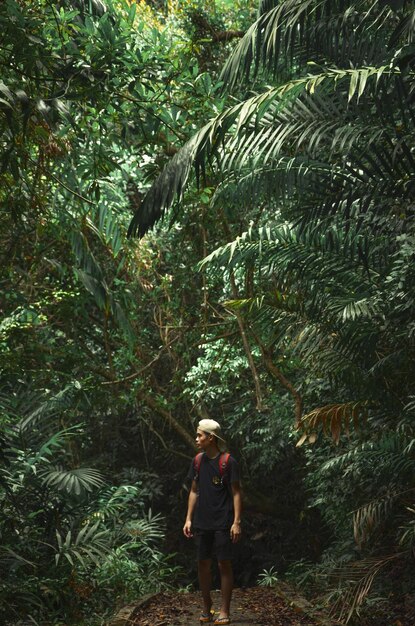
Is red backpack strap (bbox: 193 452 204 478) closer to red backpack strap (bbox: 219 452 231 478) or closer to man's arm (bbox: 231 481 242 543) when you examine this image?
red backpack strap (bbox: 219 452 231 478)

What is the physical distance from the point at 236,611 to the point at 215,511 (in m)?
2.35

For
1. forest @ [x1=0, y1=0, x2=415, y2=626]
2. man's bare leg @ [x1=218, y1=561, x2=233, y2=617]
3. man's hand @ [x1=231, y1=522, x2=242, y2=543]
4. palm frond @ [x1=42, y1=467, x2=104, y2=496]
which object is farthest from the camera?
palm frond @ [x1=42, y1=467, x2=104, y2=496]

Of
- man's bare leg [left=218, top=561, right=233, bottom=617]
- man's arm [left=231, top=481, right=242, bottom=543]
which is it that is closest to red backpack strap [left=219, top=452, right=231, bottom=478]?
man's arm [left=231, top=481, right=242, bottom=543]

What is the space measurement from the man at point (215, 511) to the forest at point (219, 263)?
0.85 m

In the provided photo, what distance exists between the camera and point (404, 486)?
8945mm

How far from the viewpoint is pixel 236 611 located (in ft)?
32.5

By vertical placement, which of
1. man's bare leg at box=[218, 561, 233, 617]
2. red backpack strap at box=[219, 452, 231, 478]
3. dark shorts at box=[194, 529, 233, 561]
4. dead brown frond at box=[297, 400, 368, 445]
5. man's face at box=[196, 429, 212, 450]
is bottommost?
man's bare leg at box=[218, 561, 233, 617]

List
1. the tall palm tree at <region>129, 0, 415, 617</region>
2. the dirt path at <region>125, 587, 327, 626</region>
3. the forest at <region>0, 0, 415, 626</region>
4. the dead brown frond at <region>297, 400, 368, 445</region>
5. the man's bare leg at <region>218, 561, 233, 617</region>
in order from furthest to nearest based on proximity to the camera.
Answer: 1. the dirt path at <region>125, 587, 327, 626</region>
2. the dead brown frond at <region>297, 400, 368, 445</region>
3. the man's bare leg at <region>218, 561, 233, 617</region>
4. the tall palm tree at <region>129, 0, 415, 617</region>
5. the forest at <region>0, 0, 415, 626</region>

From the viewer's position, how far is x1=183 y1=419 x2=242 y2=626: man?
7957 millimetres

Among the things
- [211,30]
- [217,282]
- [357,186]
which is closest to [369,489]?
[357,186]

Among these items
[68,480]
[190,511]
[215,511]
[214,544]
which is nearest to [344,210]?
[215,511]

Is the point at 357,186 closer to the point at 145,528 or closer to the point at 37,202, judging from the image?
the point at 37,202

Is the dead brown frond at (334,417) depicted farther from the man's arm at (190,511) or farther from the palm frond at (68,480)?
the palm frond at (68,480)

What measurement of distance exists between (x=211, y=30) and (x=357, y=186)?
689 centimetres
